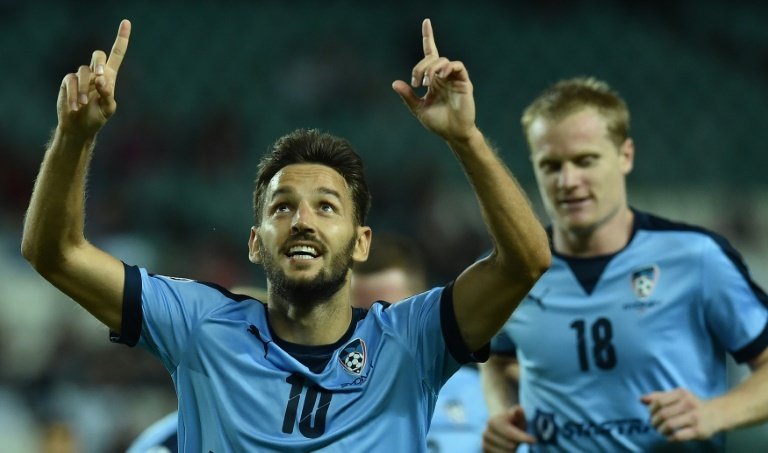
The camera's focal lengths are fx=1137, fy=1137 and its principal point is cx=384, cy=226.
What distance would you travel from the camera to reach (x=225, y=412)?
303 centimetres

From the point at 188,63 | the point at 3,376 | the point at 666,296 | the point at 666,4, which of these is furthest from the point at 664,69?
the point at 666,296

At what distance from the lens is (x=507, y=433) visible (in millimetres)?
4105

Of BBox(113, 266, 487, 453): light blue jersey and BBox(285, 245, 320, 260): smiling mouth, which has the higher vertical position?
BBox(285, 245, 320, 260): smiling mouth

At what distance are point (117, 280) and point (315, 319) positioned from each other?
1.81 ft

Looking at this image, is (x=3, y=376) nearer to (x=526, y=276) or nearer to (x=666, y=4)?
(x=526, y=276)

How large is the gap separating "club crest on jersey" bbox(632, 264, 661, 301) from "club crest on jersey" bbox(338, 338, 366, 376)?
147cm

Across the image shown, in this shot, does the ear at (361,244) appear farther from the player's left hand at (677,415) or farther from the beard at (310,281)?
the player's left hand at (677,415)

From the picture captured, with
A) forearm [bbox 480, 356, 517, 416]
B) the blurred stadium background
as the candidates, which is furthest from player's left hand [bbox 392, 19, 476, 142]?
the blurred stadium background

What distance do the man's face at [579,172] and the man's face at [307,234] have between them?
126cm

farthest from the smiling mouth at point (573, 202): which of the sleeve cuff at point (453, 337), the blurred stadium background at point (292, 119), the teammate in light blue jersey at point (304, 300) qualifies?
the blurred stadium background at point (292, 119)

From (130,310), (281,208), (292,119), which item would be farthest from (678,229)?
(292,119)

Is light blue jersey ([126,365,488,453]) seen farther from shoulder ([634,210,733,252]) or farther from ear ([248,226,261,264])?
ear ([248,226,261,264])

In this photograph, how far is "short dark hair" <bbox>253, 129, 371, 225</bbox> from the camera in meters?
3.26

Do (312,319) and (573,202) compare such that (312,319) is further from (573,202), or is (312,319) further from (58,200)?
(573,202)
